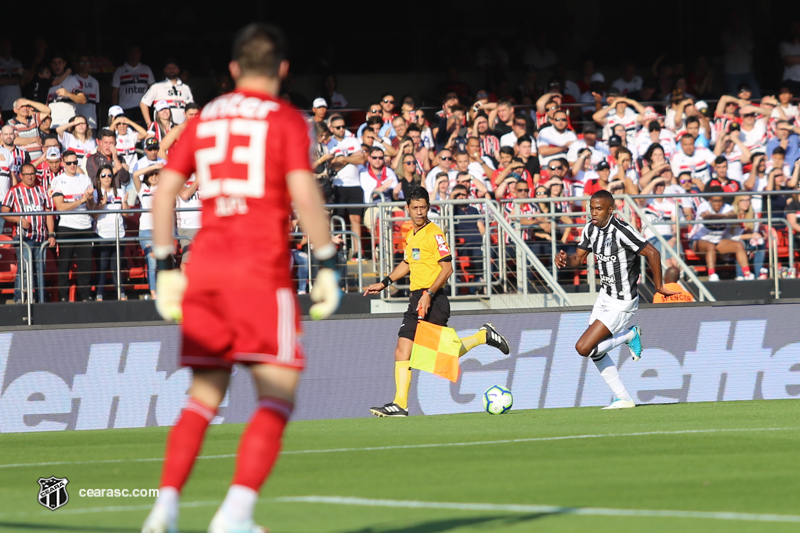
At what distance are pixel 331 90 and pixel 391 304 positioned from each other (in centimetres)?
644

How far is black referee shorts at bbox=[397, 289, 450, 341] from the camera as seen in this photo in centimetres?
1295

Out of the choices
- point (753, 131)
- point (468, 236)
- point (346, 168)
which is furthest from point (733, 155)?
point (346, 168)

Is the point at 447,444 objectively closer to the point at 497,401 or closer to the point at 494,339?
the point at 497,401

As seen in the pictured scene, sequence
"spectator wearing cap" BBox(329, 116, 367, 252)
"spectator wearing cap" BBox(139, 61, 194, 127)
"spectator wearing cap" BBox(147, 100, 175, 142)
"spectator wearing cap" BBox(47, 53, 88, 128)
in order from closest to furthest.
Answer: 1. "spectator wearing cap" BBox(329, 116, 367, 252)
2. "spectator wearing cap" BBox(147, 100, 175, 142)
3. "spectator wearing cap" BBox(47, 53, 88, 128)
4. "spectator wearing cap" BBox(139, 61, 194, 127)

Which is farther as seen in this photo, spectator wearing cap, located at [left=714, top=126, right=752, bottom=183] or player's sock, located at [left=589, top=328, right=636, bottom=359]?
spectator wearing cap, located at [left=714, top=126, right=752, bottom=183]

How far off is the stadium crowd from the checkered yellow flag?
385 centimetres

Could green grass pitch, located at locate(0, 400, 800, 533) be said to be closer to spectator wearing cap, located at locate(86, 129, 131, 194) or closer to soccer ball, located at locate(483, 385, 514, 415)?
soccer ball, located at locate(483, 385, 514, 415)

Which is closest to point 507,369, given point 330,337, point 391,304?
point 330,337

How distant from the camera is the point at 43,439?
37.6 ft

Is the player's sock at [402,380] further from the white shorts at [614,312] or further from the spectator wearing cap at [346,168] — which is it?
the spectator wearing cap at [346,168]

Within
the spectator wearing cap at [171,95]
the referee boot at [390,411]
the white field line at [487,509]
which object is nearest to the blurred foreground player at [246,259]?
the white field line at [487,509]

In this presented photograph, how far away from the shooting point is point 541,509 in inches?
245

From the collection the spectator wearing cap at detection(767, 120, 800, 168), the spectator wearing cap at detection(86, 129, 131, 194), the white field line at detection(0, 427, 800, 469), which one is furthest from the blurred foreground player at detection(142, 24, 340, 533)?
the spectator wearing cap at detection(767, 120, 800, 168)

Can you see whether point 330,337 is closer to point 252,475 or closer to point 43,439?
point 43,439
